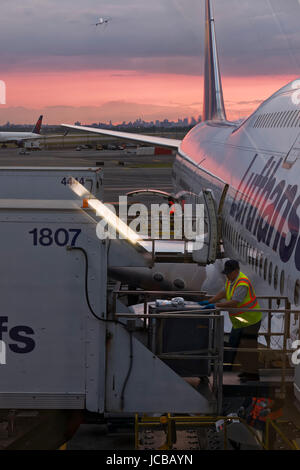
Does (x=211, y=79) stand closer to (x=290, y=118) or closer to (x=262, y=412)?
(x=290, y=118)

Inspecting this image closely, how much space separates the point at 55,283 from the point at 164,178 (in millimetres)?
55026

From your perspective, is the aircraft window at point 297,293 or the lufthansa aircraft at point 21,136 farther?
the lufthansa aircraft at point 21,136

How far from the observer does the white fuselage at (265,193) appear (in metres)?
9.90

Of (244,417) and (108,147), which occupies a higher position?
(108,147)

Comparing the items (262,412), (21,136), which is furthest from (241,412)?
(21,136)

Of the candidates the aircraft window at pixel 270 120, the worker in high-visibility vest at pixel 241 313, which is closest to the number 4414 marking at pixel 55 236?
the worker in high-visibility vest at pixel 241 313

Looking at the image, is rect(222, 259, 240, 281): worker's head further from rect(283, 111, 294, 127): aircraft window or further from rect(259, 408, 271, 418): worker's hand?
rect(283, 111, 294, 127): aircraft window

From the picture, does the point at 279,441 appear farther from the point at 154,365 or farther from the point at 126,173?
the point at 126,173

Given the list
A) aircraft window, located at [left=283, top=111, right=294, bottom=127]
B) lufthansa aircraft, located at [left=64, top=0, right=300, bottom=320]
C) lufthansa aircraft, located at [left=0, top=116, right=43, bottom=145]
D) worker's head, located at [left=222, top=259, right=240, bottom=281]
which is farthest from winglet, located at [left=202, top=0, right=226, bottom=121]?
lufthansa aircraft, located at [left=0, top=116, right=43, bottom=145]

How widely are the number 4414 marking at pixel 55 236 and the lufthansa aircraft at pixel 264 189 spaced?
3418 millimetres

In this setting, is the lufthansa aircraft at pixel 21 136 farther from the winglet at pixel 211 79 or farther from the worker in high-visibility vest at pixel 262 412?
the worker in high-visibility vest at pixel 262 412

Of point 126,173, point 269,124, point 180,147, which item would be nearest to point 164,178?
point 126,173

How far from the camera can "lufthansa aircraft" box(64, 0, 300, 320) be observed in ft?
32.6
